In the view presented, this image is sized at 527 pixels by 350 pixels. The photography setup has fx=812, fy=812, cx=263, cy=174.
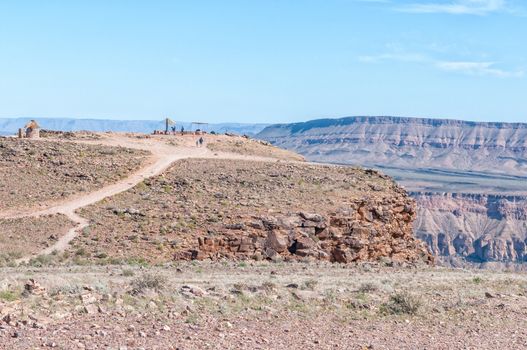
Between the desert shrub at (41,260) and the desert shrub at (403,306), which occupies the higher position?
the desert shrub at (403,306)

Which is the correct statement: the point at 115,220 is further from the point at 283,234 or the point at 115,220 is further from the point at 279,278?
the point at 279,278

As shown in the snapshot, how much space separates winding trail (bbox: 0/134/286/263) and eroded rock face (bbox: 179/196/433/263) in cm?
470

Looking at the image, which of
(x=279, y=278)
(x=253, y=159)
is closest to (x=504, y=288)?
(x=279, y=278)

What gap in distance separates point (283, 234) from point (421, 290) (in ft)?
42.3

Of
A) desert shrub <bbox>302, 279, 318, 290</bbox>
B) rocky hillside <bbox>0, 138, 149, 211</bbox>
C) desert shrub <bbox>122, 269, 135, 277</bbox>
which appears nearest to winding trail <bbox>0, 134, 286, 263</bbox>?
rocky hillside <bbox>0, 138, 149, 211</bbox>

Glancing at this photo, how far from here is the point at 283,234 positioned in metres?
32.5

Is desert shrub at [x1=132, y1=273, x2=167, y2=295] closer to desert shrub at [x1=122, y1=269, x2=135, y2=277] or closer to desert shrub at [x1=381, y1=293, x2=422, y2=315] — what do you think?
desert shrub at [x1=122, y1=269, x2=135, y2=277]

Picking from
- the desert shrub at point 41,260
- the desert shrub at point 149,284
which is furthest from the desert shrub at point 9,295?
the desert shrub at point 41,260

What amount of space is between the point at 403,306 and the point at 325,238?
690 inches

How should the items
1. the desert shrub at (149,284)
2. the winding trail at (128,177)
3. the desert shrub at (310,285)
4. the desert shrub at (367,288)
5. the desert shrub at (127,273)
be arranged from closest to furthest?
the desert shrub at (149,284)
the desert shrub at (310,285)
the desert shrub at (367,288)
the desert shrub at (127,273)
the winding trail at (128,177)

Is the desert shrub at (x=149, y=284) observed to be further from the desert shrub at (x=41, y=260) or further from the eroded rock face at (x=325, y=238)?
the eroded rock face at (x=325, y=238)

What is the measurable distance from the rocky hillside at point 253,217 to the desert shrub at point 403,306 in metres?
13.5

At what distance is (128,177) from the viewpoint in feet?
130

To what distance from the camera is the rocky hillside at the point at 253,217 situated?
30844 mm
